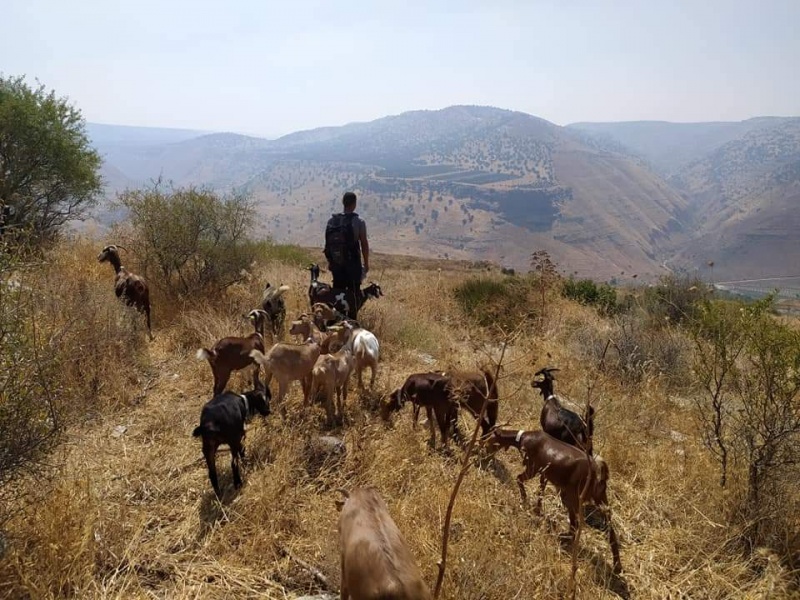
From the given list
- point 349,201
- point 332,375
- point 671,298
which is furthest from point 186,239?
point 671,298

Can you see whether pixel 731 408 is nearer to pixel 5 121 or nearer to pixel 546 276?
pixel 546 276

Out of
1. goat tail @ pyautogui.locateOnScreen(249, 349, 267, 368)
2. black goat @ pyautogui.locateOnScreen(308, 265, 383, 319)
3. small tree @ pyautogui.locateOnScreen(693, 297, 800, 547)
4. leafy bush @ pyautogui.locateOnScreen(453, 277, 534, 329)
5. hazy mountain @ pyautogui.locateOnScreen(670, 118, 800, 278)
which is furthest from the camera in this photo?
hazy mountain @ pyautogui.locateOnScreen(670, 118, 800, 278)

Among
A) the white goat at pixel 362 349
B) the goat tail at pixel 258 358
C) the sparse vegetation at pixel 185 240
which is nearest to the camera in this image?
the goat tail at pixel 258 358

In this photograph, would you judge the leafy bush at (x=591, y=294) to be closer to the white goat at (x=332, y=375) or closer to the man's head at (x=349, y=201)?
the man's head at (x=349, y=201)

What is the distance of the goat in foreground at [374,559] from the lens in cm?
220

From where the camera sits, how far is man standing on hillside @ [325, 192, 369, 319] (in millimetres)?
6621

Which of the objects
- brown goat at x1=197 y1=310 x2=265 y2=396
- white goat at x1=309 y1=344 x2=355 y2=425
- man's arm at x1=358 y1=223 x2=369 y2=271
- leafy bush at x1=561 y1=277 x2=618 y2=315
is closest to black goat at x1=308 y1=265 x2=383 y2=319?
man's arm at x1=358 y1=223 x2=369 y2=271

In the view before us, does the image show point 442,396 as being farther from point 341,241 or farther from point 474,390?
point 341,241

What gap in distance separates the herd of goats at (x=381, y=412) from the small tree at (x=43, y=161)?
6.99 meters

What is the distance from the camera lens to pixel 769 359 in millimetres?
3854

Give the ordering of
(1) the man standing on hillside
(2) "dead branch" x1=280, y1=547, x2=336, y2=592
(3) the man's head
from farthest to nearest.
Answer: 1. (1) the man standing on hillside
2. (3) the man's head
3. (2) "dead branch" x1=280, y1=547, x2=336, y2=592

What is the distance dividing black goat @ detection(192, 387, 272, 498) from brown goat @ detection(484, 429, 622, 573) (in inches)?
78.4

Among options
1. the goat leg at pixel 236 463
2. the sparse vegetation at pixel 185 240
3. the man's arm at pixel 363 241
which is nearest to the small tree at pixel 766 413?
the goat leg at pixel 236 463

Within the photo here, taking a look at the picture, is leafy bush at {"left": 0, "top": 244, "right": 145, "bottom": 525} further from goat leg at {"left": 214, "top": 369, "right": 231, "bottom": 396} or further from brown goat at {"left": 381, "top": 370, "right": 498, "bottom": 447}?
brown goat at {"left": 381, "top": 370, "right": 498, "bottom": 447}
